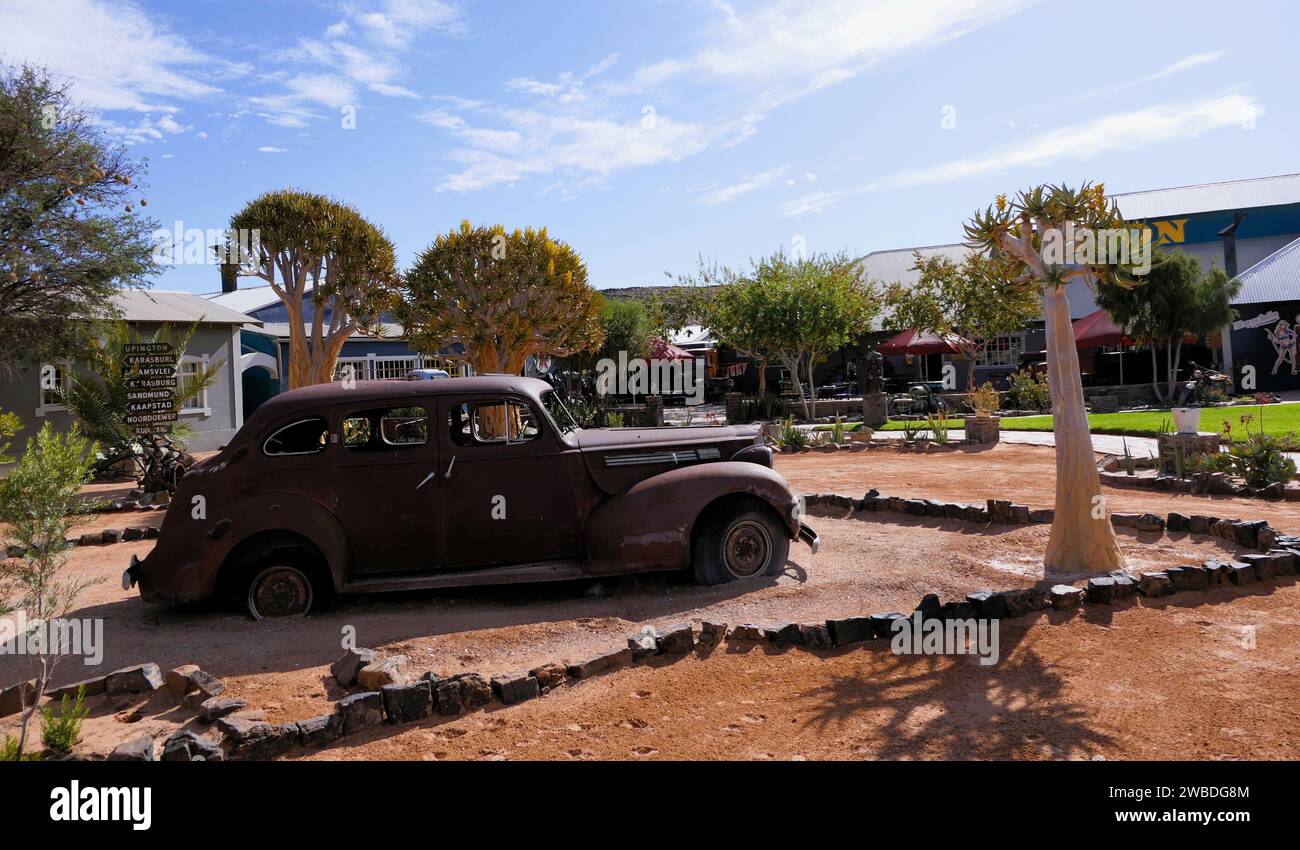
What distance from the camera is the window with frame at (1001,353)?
35375mm

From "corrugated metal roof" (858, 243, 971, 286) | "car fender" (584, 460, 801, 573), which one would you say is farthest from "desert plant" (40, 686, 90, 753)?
"corrugated metal roof" (858, 243, 971, 286)

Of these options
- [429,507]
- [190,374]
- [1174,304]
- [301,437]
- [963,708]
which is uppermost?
[1174,304]

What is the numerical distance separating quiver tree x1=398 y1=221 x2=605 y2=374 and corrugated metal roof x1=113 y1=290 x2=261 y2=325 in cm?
511

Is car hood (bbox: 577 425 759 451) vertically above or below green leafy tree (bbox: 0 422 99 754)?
above

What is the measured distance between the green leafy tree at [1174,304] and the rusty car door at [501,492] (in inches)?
894

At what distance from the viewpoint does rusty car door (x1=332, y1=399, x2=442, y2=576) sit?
665cm

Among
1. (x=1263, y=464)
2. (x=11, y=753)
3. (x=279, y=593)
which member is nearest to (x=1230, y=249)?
(x=1263, y=464)

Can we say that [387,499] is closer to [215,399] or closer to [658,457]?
[658,457]

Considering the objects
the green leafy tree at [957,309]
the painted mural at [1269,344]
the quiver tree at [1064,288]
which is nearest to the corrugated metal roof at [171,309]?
the quiver tree at [1064,288]

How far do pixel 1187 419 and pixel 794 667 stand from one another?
9.86m

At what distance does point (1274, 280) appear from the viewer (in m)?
29.4

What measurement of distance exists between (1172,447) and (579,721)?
1045 centimetres

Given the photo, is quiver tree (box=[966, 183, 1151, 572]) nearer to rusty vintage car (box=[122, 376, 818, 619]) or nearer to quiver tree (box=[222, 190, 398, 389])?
rusty vintage car (box=[122, 376, 818, 619])
